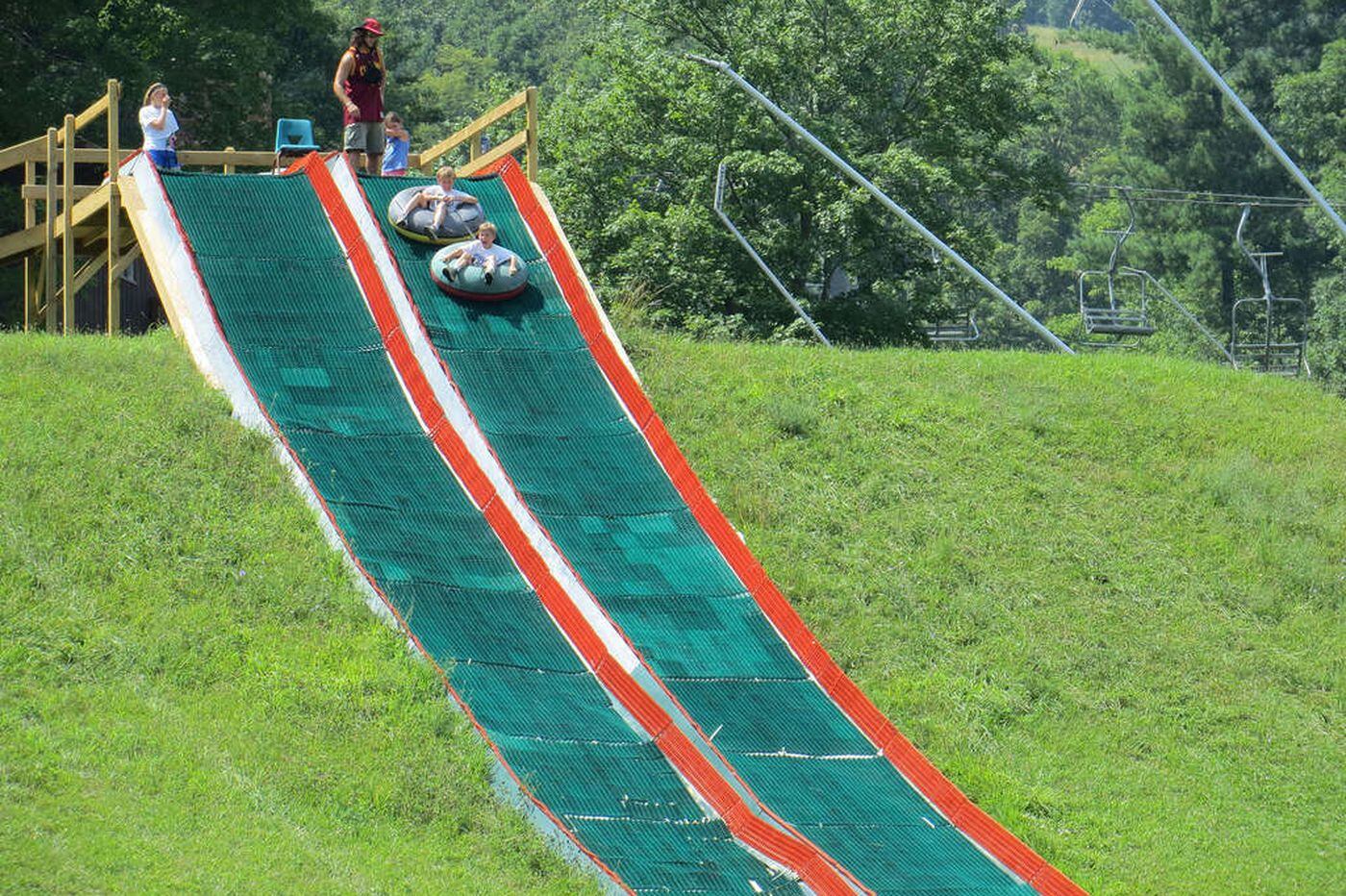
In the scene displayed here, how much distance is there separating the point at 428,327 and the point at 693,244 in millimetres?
12494

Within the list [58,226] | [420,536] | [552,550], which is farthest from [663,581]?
[58,226]

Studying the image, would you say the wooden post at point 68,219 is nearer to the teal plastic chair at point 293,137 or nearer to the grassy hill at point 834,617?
the teal plastic chair at point 293,137

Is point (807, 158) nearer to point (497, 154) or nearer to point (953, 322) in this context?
point (953, 322)

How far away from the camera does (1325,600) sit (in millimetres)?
16438

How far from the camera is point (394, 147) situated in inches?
808

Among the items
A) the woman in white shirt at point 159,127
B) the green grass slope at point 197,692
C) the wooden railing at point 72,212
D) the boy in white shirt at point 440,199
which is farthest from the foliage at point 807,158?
the green grass slope at point 197,692

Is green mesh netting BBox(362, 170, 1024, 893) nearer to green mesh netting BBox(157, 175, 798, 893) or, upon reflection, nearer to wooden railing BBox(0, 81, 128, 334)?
green mesh netting BBox(157, 175, 798, 893)

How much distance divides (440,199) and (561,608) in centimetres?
592

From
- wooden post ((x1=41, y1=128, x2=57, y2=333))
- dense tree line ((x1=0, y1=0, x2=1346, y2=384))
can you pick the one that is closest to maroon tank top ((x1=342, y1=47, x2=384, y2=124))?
wooden post ((x1=41, y1=128, x2=57, y2=333))

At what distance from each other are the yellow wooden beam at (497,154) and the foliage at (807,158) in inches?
282

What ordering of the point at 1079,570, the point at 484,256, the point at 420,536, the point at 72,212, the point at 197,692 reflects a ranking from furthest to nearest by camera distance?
1. the point at 72,212
2. the point at 484,256
3. the point at 1079,570
4. the point at 420,536
5. the point at 197,692

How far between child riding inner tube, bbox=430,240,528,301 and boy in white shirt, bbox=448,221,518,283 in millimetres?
20

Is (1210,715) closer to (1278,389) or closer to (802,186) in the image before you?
(1278,389)

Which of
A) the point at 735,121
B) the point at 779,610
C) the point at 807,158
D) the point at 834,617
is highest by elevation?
the point at 735,121
